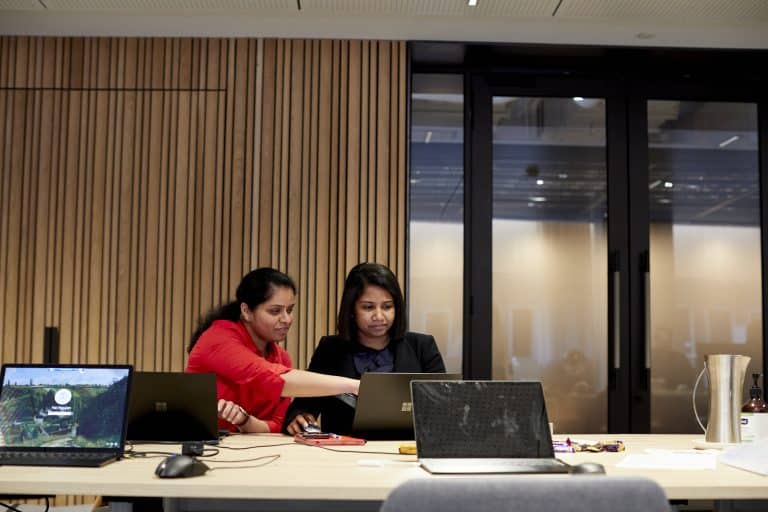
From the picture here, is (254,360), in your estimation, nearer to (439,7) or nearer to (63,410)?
(63,410)

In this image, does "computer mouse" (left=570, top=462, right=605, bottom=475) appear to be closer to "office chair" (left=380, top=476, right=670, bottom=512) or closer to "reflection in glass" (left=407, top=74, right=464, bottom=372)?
"office chair" (left=380, top=476, right=670, bottom=512)

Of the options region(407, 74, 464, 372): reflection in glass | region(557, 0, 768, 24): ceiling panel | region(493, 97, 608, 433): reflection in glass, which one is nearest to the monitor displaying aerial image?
region(407, 74, 464, 372): reflection in glass

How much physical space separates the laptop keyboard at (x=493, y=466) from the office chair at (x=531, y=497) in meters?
0.92

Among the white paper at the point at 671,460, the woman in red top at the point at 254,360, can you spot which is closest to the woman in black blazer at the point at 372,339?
the woman in red top at the point at 254,360

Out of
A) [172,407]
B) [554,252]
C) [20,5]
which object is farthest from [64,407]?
[554,252]

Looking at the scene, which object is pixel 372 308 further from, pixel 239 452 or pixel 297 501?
pixel 297 501

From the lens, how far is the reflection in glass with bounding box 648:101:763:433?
5.65 metres

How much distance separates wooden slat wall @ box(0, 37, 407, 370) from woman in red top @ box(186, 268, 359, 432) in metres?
1.36

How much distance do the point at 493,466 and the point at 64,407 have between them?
1431 millimetres

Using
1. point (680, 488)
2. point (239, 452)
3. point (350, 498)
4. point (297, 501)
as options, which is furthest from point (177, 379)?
point (680, 488)

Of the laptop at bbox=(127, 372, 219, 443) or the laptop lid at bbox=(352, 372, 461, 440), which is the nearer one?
the laptop at bbox=(127, 372, 219, 443)

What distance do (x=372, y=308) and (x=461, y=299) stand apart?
1.66m

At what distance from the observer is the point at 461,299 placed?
18.3 feet

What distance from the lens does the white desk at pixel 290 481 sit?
2.31 m
